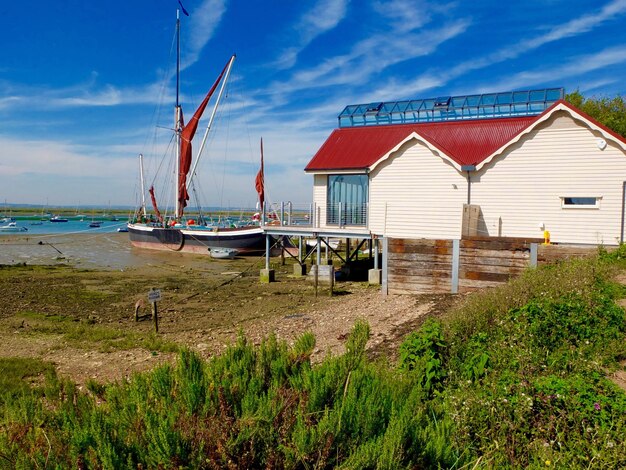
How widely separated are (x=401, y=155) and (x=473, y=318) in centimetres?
1359

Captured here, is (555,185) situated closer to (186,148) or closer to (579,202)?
(579,202)

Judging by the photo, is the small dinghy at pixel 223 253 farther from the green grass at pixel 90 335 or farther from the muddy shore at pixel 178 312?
the green grass at pixel 90 335

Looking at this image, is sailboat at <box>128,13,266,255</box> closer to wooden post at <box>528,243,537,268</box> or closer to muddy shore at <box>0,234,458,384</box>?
muddy shore at <box>0,234,458,384</box>

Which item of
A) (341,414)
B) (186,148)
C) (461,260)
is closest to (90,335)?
(461,260)

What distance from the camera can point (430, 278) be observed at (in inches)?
690

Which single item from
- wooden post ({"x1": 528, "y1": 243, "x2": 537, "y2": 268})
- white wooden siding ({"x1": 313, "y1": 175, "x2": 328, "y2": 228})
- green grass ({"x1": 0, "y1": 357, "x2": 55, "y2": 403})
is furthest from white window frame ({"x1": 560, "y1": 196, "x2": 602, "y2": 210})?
green grass ({"x1": 0, "y1": 357, "x2": 55, "y2": 403})

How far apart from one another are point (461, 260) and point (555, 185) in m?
5.35

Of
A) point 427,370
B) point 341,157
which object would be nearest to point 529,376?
point 427,370

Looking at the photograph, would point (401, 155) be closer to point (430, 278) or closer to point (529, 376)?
point (430, 278)

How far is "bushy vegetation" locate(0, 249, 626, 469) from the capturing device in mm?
3828

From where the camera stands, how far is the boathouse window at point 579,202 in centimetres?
1831

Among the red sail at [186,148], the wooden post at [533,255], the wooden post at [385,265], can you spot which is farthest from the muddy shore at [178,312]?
the red sail at [186,148]

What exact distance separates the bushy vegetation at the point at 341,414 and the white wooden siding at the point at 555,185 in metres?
12.5

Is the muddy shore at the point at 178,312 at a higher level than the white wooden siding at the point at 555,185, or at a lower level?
lower
